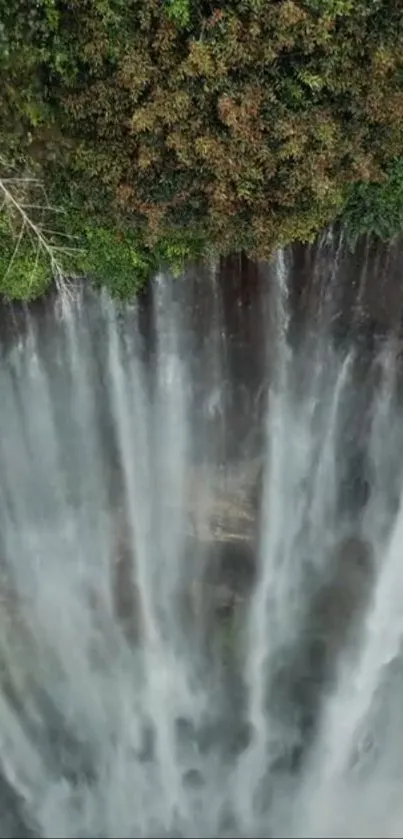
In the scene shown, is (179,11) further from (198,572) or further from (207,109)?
(198,572)

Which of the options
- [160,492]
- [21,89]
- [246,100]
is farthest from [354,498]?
[21,89]

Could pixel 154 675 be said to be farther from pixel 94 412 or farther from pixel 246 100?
pixel 246 100

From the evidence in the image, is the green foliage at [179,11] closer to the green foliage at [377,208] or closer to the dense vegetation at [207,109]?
the dense vegetation at [207,109]

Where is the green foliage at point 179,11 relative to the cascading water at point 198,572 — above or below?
above

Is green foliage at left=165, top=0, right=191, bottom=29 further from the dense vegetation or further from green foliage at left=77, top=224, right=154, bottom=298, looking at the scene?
green foliage at left=77, top=224, right=154, bottom=298

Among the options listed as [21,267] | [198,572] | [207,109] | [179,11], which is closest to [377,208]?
[207,109]

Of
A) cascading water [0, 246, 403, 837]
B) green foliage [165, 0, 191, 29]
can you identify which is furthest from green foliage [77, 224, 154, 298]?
green foliage [165, 0, 191, 29]

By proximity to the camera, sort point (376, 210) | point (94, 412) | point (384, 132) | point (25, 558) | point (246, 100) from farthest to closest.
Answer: point (25, 558)
point (94, 412)
point (376, 210)
point (384, 132)
point (246, 100)

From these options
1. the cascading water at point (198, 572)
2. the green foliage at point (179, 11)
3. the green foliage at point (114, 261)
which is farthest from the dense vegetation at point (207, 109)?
the cascading water at point (198, 572)
